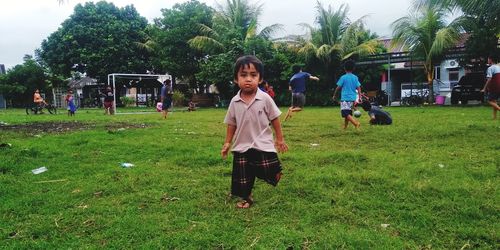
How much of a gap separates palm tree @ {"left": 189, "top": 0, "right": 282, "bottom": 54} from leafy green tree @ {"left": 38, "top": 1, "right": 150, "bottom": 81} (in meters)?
7.72

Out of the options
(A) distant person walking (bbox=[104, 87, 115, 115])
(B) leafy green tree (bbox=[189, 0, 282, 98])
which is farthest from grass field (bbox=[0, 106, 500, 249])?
(B) leafy green tree (bbox=[189, 0, 282, 98])

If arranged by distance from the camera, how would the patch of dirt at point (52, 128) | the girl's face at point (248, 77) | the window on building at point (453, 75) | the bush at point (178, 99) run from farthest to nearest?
the window on building at point (453, 75) → the bush at point (178, 99) → the patch of dirt at point (52, 128) → the girl's face at point (248, 77)

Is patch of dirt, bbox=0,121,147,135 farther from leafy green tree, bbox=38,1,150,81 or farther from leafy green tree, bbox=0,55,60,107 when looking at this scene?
leafy green tree, bbox=0,55,60,107

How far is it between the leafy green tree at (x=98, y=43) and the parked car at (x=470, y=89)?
23.7 metres

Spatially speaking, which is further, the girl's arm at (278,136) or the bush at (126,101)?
the bush at (126,101)

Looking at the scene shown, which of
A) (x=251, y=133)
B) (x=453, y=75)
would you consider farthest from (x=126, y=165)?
(x=453, y=75)

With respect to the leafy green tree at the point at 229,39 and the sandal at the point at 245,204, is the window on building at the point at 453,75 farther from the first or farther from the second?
the sandal at the point at 245,204

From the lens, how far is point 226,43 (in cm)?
2783

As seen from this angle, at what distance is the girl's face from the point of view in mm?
3854

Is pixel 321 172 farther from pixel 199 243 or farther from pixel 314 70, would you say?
pixel 314 70

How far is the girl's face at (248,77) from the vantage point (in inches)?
152

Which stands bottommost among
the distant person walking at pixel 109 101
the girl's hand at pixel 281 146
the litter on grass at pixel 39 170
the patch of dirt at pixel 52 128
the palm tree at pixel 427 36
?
the litter on grass at pixel 39 170

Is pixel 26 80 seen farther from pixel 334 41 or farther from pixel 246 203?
pixel 246 203

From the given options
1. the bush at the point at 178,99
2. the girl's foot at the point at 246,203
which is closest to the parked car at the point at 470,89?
the bush at the point at 178,99
